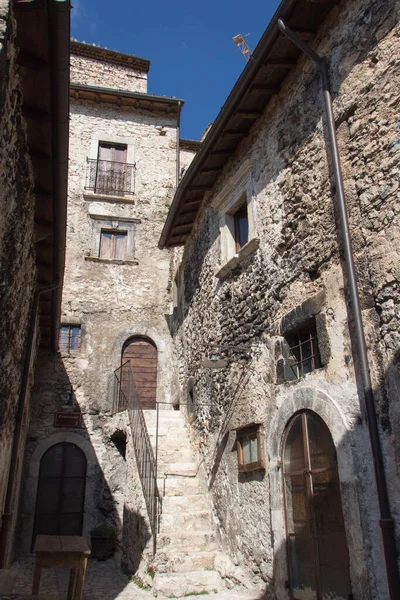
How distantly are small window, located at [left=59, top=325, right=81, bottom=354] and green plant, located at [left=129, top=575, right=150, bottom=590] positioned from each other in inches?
219

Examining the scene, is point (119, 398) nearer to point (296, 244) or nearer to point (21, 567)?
point (21, 567)

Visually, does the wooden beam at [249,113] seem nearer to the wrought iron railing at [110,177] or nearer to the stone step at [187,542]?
the stone step at [187,542]

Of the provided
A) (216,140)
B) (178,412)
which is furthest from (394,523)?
(178,412)

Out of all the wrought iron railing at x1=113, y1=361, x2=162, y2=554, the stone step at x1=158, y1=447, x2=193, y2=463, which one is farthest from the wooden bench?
the stone step at x1=158, y1=447, x2=193, y2=463

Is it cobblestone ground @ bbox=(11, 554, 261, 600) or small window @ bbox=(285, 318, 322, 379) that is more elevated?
small window @ bbox=(285, 318, 322, 379)

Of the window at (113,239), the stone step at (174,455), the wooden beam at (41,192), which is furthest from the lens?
the window at (113,239)

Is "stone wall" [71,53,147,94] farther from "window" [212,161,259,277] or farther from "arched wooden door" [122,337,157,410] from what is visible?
"window" [212,161,259,277]

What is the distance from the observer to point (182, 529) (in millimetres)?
6863

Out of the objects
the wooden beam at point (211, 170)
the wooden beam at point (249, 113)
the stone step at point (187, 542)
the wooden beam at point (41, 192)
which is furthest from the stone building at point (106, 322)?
the wooden beam at point (249, 113)

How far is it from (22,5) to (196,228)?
626 centimetres

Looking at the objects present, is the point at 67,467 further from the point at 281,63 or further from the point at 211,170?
the point at 281,63

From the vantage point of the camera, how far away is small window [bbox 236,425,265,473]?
589 centimetres

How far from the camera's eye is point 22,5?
142 inches

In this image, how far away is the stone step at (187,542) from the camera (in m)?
6.46
